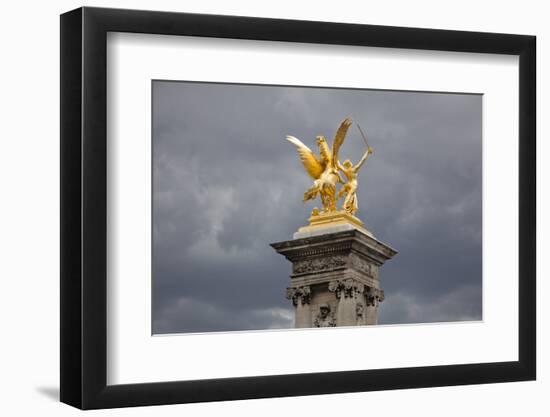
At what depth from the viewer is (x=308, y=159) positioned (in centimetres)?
1048

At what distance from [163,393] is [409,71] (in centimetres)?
338

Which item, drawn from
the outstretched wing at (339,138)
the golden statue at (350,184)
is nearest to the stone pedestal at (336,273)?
the golden statue at (350,184)

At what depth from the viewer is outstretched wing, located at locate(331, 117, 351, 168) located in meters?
10.4

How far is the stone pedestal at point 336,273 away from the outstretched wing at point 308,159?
0.50 meters

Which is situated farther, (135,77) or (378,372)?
(378,372)

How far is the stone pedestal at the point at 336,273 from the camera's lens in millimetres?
10414

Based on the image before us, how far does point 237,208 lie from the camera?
10039 mm

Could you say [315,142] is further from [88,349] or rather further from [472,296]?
[88,349]

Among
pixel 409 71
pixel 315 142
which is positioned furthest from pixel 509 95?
pixel 315 142

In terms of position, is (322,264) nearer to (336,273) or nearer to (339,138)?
(336,273)

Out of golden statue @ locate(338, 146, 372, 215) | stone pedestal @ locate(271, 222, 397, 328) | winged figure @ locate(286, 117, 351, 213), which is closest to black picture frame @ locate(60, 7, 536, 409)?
stone pedestal @ locate(271, 222, 397, 328)

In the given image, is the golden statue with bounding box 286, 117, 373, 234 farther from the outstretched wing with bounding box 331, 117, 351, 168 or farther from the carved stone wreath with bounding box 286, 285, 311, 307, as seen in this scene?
the carved stone wreath with bounding box 286, 285, 311, 307

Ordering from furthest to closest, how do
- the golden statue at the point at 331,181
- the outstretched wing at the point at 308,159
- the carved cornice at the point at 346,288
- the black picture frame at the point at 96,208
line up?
the carved cornice at the point at 346,288, the golden statue at the point at 331,181, the outstretched wing at the point at 308,159, the black picture frame at the point at 96,208

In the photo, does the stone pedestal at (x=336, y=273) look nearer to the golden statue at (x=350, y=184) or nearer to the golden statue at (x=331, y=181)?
the golden statue at (x=331, y=181)
